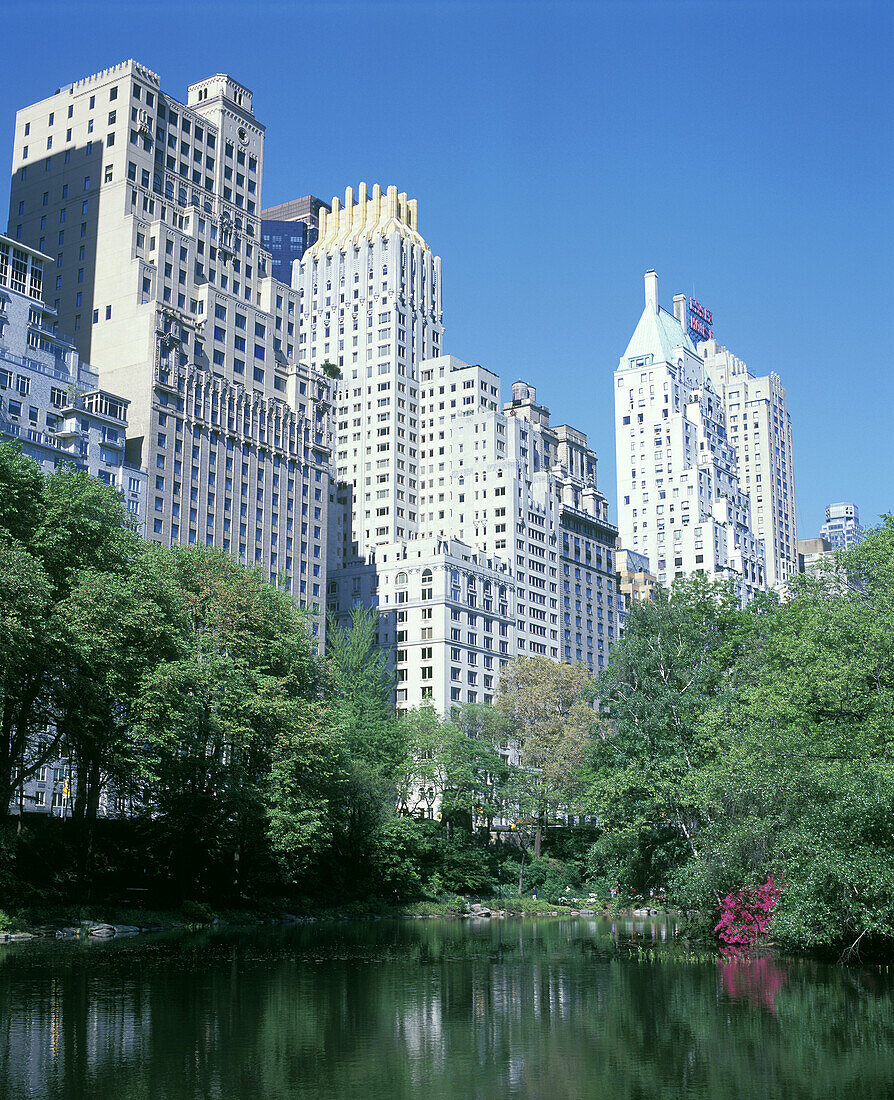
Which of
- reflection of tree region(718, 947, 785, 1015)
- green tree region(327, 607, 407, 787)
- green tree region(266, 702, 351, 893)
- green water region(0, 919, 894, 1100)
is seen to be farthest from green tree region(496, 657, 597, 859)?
green water region(0, 919, 894, 1100)

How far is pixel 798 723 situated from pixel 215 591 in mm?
45471

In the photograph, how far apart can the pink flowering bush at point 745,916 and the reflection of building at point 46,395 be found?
86364 millimetres

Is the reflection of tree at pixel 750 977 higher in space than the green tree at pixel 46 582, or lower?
lower

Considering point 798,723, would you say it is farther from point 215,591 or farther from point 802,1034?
point 215,591

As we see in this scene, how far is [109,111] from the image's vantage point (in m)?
163

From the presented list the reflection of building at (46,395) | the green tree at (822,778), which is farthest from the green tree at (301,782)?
the reflection of building at (46,395)

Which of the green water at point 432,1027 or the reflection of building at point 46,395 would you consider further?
the reflection of building at point 46,395

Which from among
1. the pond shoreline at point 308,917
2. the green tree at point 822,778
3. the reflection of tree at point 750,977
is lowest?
the pond shoreline at point 308,917

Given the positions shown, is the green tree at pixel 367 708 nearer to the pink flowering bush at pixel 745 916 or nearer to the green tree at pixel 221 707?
the green tree at pixel 221 707

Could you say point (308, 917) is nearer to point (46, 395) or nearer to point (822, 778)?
point (822, 778)

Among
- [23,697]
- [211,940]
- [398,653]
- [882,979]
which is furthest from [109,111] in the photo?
[882,979]

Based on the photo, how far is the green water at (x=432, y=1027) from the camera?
81.9 ft

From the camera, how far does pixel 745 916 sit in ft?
184

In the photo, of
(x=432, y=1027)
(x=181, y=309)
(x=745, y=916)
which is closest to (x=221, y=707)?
(x=745, y=916)
